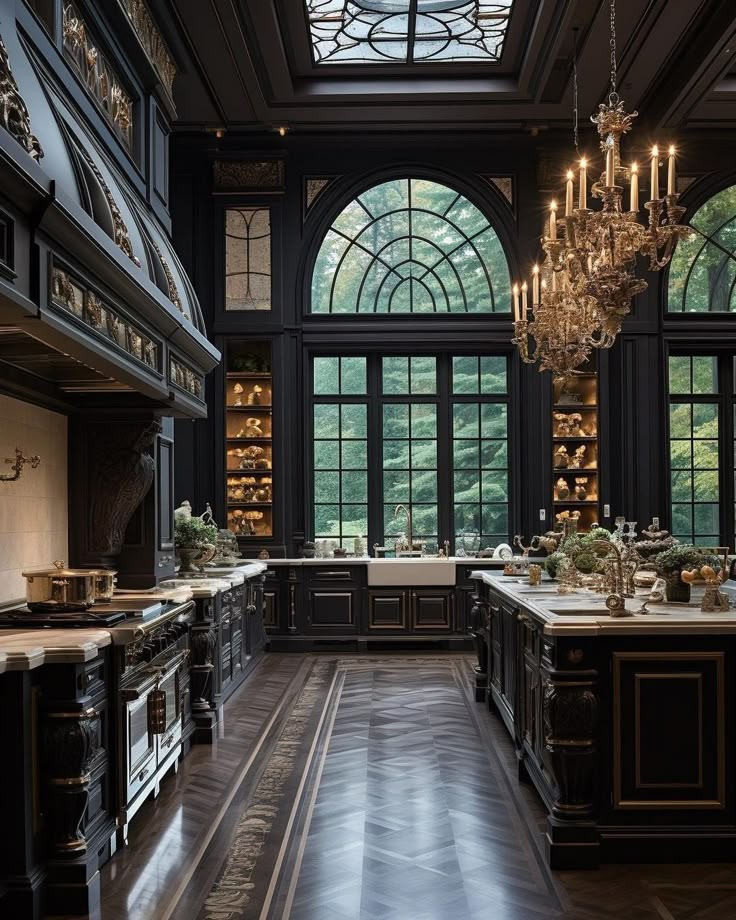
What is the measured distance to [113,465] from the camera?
17.5 feet

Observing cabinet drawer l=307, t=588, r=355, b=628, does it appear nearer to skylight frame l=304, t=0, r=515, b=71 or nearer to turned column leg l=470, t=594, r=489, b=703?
turned column leg l=470, t=594, r=489, b=703

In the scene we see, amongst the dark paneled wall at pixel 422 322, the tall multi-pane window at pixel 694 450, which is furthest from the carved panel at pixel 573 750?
the tall multi-pane window at pixel 694 450

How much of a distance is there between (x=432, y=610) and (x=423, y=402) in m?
2.23

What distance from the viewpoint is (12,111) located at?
2807 mm

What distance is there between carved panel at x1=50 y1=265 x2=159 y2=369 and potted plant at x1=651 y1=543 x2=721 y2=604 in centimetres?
270

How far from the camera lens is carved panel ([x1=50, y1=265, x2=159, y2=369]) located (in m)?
3.15

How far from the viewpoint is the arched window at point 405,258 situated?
9906 mm

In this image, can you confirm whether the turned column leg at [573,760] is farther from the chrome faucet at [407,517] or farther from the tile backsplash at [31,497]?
the chrome faucet at [407,517]

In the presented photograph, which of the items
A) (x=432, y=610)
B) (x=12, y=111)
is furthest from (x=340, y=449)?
(x=12, y=111)

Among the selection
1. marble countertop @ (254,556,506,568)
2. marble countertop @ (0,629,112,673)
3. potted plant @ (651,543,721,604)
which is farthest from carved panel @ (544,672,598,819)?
marble countertop @ (254,556,506,568)

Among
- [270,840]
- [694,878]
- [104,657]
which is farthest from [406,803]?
[104,657]

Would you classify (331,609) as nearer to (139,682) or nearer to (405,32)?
(139,682)

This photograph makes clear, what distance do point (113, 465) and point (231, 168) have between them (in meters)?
5.35

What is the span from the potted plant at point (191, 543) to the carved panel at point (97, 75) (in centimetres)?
268
